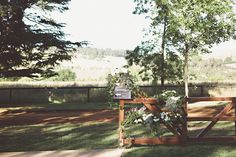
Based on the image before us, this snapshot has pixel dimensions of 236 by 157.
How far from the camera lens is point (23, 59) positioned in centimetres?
2150

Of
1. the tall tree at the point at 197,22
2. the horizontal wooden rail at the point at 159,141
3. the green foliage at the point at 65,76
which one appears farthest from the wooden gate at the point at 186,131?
the green foliage at the point at 65,76

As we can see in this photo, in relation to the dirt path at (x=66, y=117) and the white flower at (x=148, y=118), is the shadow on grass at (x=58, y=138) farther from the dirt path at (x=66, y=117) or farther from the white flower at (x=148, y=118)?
the dirt path at (x=66, y=117)

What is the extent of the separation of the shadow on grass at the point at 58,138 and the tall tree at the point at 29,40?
6.88 metres

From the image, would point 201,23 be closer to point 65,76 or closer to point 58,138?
point 58,138

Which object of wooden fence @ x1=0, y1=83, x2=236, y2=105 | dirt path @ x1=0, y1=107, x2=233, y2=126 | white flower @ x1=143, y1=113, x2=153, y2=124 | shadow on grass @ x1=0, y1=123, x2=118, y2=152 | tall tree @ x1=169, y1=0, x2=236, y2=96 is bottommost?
shadow on grass @ x1=0, y1=123, x2=118, y2=152

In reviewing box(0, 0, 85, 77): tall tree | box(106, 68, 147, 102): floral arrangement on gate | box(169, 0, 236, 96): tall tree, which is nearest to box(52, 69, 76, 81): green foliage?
box(0, 0, 85, 77): tall tree

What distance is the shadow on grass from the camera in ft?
33.5

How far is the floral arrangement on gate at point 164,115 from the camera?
9.26 metres

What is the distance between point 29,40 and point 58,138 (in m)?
9.88

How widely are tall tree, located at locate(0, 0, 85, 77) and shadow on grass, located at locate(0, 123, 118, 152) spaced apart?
22.6 feet

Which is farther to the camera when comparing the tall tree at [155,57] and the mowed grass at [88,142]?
the tall tree at [155,57]

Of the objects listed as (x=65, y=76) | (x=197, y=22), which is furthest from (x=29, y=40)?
(x=65, y=76)

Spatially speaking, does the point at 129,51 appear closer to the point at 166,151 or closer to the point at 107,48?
the point at 166,151

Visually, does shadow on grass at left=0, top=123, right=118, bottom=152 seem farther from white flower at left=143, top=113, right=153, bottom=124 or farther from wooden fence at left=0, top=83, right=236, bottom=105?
wooden fence at left=0, top=83, right=236, bottom=105
